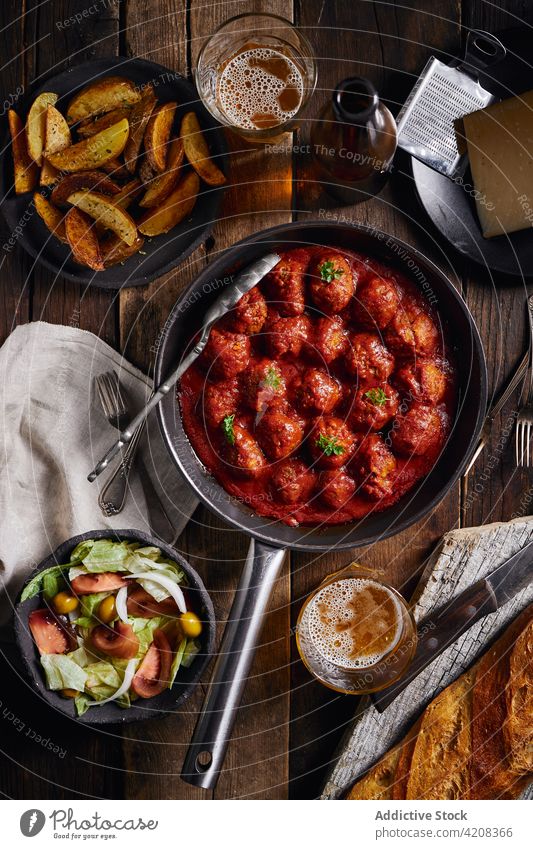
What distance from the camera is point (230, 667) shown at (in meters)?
3.04

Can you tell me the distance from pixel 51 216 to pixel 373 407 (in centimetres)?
152

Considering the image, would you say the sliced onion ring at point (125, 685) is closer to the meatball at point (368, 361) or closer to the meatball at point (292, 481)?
the meatball at point (292, 481)

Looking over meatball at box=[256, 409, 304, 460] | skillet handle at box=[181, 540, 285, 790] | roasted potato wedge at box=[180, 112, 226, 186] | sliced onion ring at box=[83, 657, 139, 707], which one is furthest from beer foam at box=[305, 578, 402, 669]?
roasted potato wedge at box=[180, 112, 226, 186]

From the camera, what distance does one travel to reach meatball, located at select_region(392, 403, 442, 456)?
10.0 feet

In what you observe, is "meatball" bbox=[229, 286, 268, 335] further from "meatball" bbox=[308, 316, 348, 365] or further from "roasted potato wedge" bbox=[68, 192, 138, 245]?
"roasted potato wedge" bbox=[68, 192, 138, 245]

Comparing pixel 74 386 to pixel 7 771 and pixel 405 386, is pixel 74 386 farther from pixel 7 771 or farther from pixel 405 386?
pixel 7 771

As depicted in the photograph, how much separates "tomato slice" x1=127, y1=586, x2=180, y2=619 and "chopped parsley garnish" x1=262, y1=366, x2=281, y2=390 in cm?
96

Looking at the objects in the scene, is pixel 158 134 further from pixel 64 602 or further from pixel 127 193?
pixel 64 602

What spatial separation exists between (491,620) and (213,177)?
2154 mm

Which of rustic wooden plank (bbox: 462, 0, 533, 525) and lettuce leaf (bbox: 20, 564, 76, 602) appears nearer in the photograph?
lettuce leaf (bbox: 20, 564, 76, 602)

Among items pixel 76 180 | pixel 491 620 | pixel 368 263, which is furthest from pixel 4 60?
pixel 491 620

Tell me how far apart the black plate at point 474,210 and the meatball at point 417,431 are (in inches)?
27.2

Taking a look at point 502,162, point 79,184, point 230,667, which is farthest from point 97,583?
point 502,162

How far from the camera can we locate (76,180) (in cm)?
317
